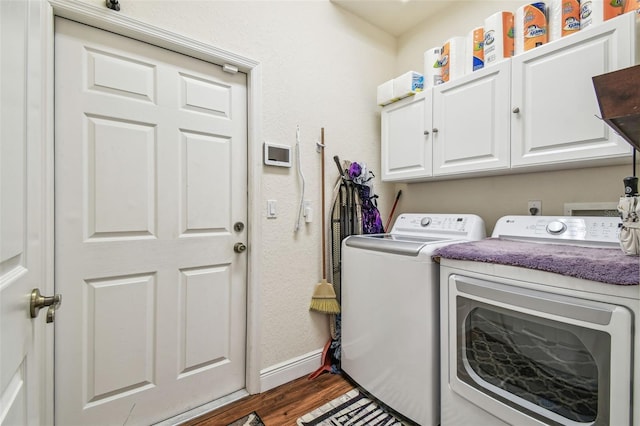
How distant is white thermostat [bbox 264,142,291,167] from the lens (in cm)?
181

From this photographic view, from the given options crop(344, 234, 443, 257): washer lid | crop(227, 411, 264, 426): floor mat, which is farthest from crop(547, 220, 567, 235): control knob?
crop(227, 411, 264, 426): floor mat

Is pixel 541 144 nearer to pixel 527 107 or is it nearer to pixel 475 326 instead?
pixel 527 107

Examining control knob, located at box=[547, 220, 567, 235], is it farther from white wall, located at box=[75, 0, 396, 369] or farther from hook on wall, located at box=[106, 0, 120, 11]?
hook on wall, located at box=[106, 0, 120, 11]

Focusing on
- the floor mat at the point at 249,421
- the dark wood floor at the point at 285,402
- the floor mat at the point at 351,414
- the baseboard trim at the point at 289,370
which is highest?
the baseboard trim at the point at 289,370

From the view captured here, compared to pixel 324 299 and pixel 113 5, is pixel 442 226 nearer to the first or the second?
pixel 324 299

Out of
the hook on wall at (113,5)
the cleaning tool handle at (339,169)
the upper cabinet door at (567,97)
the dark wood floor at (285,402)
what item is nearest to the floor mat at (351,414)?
the dark wood floor at (285,402)

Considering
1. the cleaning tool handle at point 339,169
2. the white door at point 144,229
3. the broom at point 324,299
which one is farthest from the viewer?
the cleaning tool handle at point 339,169

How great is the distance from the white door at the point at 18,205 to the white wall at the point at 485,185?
2274mm

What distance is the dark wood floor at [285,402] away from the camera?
157cm

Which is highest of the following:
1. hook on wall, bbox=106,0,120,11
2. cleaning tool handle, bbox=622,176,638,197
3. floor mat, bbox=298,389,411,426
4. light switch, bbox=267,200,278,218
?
hook on wall, bbox=106,0,120,11

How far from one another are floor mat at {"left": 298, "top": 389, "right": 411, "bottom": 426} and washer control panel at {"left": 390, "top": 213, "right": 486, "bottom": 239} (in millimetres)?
1101

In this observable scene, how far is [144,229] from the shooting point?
1494mm

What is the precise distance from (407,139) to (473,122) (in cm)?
47

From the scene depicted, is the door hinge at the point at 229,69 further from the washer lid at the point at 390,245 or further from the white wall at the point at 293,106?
the washer lid at the point at 390,245
